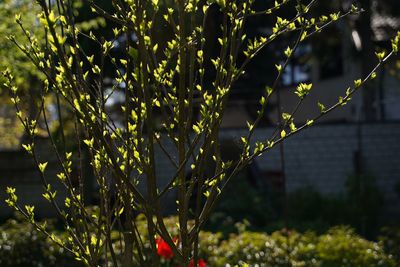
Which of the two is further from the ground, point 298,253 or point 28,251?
point 28,251

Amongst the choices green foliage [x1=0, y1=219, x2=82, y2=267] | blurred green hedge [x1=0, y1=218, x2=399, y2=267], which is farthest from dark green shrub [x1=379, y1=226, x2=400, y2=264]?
green foliage [x1=0, y1=219, x2=82, y2=267]

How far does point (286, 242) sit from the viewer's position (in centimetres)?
712

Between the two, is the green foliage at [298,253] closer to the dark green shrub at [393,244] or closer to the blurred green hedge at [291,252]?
the blurred green hedge at [291,252]

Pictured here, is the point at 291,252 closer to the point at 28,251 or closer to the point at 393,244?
the point at 393,244

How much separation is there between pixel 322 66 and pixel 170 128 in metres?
21.9

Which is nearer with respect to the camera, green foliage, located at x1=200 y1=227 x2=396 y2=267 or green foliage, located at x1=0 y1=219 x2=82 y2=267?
green foliage, located at x1=200 y1=227 x2=396 y2=267

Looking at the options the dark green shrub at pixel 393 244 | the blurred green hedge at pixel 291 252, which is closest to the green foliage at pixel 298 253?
the blurred green hedge at pixel 291 252

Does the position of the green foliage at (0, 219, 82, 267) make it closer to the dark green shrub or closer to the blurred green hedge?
the blurred green hedge

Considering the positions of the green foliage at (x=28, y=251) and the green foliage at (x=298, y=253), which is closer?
the green foliage at (x=298, y=253)

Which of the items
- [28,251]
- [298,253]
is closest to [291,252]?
[298,253]

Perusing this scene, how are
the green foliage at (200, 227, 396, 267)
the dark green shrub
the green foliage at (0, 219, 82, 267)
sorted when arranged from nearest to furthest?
1. the green foliage at (200, 227, 396, 267)
2. the dark green shrub
3. the green foliage at (0, 219, 82, 267)

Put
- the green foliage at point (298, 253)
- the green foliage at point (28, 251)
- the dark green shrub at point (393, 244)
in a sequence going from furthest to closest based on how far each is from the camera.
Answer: the green foliage at point (28, 251) < the dark green shrub at point (393, 244) < the green foliage at point (298, 253)

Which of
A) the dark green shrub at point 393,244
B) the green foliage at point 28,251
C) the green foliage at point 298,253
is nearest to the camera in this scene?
the green foliage at point 298,253

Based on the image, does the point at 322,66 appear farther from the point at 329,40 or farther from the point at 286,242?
the point at 286,242
